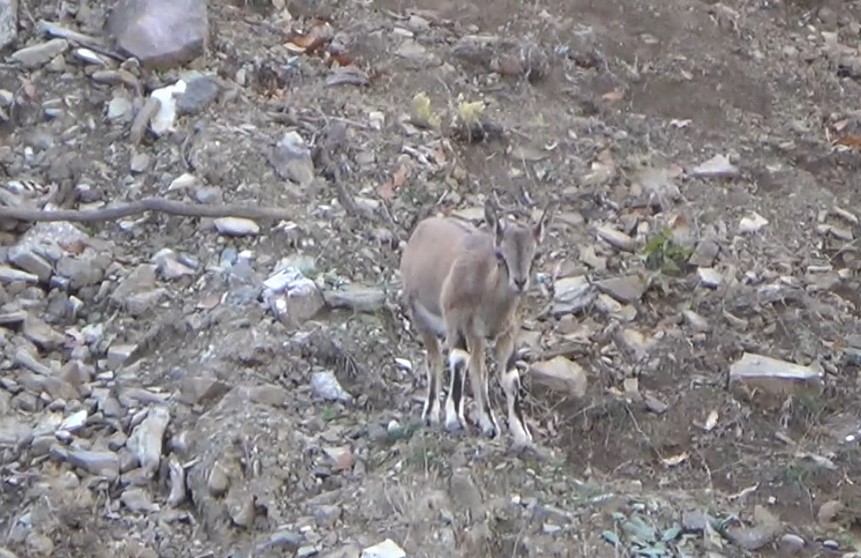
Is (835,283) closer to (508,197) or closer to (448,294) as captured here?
(508,197)

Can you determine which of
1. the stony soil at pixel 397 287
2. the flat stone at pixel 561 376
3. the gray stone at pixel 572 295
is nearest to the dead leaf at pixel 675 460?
the stony soil at pixel 397 287

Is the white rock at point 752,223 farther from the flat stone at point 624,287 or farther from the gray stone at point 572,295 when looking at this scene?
the gray stone at point 572,295

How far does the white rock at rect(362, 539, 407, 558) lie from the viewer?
7.57 metres

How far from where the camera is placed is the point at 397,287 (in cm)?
992

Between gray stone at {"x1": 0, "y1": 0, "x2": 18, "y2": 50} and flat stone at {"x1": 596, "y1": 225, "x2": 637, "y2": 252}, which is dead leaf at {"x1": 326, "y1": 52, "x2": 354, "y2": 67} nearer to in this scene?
gray stone at {"x1": 0, "y1": 0, "x2": 18, "y2": 50}

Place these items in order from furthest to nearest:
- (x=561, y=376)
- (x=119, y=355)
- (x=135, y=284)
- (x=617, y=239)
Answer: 1. (x=617, y=239)
2. (x=135, y=284)
3. (x=561, y=376)
4. (x=119, y=355)

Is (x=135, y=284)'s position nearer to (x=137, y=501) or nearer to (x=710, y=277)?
(x=137, y=501)

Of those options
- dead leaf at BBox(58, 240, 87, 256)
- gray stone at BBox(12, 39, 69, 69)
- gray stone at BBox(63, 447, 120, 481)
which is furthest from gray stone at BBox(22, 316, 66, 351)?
gray stone at BBox(12, 39, 69, 69)

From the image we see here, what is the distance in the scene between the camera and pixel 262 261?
9.92m

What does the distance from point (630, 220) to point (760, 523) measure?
10.7ft

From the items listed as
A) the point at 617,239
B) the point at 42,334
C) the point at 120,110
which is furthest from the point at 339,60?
the point at 42,334

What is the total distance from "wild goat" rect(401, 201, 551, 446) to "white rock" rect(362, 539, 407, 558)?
1042 mm

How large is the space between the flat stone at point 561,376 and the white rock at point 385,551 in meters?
1.99

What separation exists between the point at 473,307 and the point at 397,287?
1.42 metres
